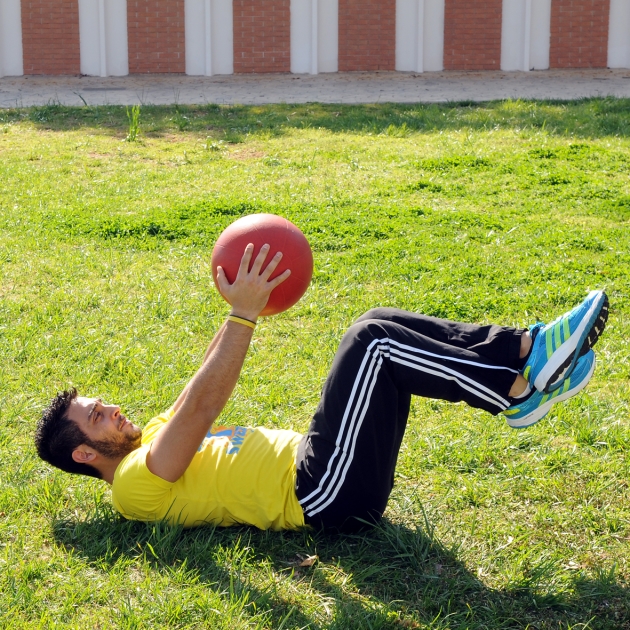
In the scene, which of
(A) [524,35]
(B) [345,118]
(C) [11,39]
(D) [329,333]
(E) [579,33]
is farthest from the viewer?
(E) [579,33]

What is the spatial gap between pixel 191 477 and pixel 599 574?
165 cm

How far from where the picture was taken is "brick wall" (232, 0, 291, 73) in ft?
62.7

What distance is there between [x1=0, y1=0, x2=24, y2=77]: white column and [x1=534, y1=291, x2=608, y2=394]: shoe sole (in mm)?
18498

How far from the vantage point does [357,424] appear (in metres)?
3.31

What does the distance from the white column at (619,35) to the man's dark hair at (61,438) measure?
18741mm

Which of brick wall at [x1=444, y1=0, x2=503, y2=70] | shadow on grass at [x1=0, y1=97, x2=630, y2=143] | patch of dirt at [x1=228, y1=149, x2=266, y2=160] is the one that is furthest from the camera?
brick wall at [x1=444, y1=0, x2=503, y2=70]

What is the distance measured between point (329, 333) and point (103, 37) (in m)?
15.6

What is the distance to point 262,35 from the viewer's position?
19.2m

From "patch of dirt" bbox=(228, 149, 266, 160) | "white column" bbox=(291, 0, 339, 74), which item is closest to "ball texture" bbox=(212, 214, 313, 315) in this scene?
"patch of dirt" bbox=(228, 149, 266, 160)

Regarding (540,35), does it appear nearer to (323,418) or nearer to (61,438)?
(323,418)

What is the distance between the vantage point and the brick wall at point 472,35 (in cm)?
1914

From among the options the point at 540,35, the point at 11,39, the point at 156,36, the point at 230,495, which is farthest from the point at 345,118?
the point at 11,39

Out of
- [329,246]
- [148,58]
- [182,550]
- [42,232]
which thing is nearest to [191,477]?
[182,550]

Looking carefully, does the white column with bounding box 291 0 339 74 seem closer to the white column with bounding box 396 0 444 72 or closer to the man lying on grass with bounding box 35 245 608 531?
the white column with bounding box 396 0 444 72
